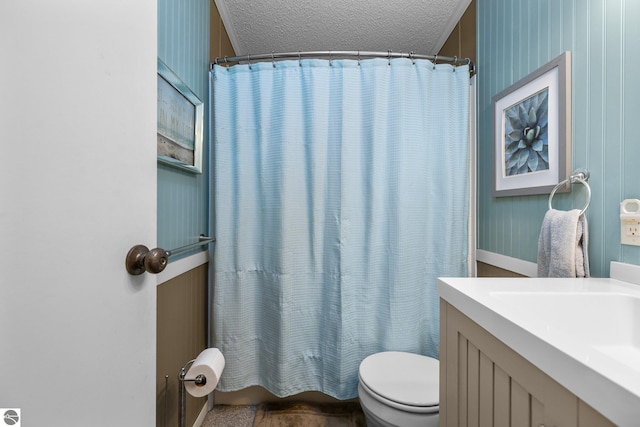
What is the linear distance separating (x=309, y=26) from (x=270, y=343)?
6.34 ft

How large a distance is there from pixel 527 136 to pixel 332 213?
2.99ft

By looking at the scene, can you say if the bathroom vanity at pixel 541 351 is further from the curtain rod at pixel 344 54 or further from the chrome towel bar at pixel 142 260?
the curtain rod at pixel 344 54

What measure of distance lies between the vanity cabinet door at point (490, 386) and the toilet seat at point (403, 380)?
0.96 ft

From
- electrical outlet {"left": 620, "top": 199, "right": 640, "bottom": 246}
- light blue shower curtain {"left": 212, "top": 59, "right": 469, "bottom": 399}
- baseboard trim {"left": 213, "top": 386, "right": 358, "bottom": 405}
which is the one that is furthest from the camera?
baseboard trim {"left": 213, "top": 386, "right": 358, "bottom": 405}

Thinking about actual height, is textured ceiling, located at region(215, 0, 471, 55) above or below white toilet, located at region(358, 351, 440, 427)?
above

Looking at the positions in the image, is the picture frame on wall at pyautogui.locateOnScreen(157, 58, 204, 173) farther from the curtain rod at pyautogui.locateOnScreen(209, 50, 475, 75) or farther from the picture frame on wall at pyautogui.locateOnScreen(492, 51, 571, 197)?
the picture frame on wall at pyautogui.locateOnScreen(492, 51, 571, 197)

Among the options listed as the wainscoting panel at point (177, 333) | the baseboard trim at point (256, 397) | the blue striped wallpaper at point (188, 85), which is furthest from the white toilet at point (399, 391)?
the blue striped wallpaper at point (188, 85)

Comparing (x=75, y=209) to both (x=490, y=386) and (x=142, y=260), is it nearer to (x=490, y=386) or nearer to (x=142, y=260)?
(x=142, y=260)

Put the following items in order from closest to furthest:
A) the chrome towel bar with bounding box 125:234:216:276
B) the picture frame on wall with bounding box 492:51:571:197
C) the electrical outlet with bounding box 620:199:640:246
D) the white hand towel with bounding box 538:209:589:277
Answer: the chrome towel bar with bounding box 125:234:216:276, the electrical outlet with bounding box 620:199:640:246, the white hand towel with bounding box 538:209:589:277, the picture frame on wall with bounding box 492:51:571:197

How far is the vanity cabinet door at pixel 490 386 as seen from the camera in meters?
0.41

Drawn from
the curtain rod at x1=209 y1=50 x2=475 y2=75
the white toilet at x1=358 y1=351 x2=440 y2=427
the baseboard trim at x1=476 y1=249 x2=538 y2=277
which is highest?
the curtain rod at x1=209 y1=50 x2=475 y2=75

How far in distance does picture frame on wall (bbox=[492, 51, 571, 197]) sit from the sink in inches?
20.0

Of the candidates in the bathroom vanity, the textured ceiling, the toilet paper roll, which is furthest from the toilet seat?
the textured ceiling

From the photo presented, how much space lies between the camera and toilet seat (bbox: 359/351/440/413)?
40.6 inches
